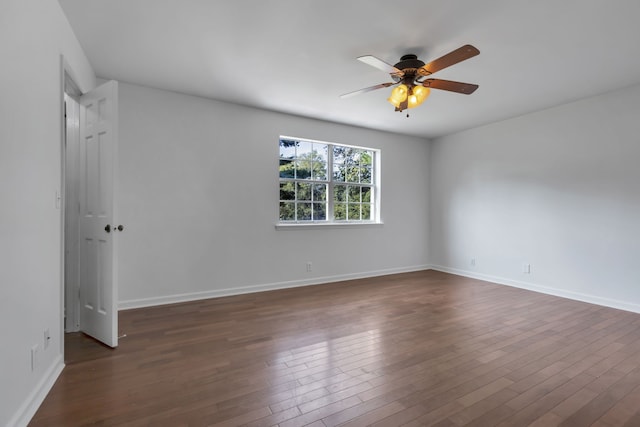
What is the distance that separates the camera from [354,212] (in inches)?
206

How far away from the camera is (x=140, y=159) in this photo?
11.5 feet

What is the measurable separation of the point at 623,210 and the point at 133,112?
585 cm

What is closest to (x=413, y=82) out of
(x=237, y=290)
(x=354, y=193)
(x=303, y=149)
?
(x=303, y=149)

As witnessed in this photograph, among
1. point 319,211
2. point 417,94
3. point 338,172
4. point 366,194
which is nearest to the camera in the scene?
point 417,94

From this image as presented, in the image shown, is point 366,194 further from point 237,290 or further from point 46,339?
point 46,339

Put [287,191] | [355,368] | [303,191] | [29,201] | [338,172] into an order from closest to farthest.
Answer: [29,201] < [355,368] < [287,191] < [303,191] < [338,172]

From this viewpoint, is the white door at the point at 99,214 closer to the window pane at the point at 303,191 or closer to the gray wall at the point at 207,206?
the gray wall at the point at 207,206

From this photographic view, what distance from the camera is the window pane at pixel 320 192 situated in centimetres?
481

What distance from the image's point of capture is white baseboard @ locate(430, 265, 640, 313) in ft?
11.6

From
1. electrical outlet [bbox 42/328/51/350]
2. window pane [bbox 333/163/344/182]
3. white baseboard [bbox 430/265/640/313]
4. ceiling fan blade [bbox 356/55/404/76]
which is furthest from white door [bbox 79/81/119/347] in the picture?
white baseboard [bbox 430/265/640/313]

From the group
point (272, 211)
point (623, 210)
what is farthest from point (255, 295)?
point (623, 210)

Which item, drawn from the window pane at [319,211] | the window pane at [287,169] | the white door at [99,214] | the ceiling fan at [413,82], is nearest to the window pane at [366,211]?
the window pane at [319,211]

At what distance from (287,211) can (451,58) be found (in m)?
2.96

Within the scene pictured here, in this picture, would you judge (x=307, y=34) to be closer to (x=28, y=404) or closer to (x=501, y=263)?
(x=28, y=404)
